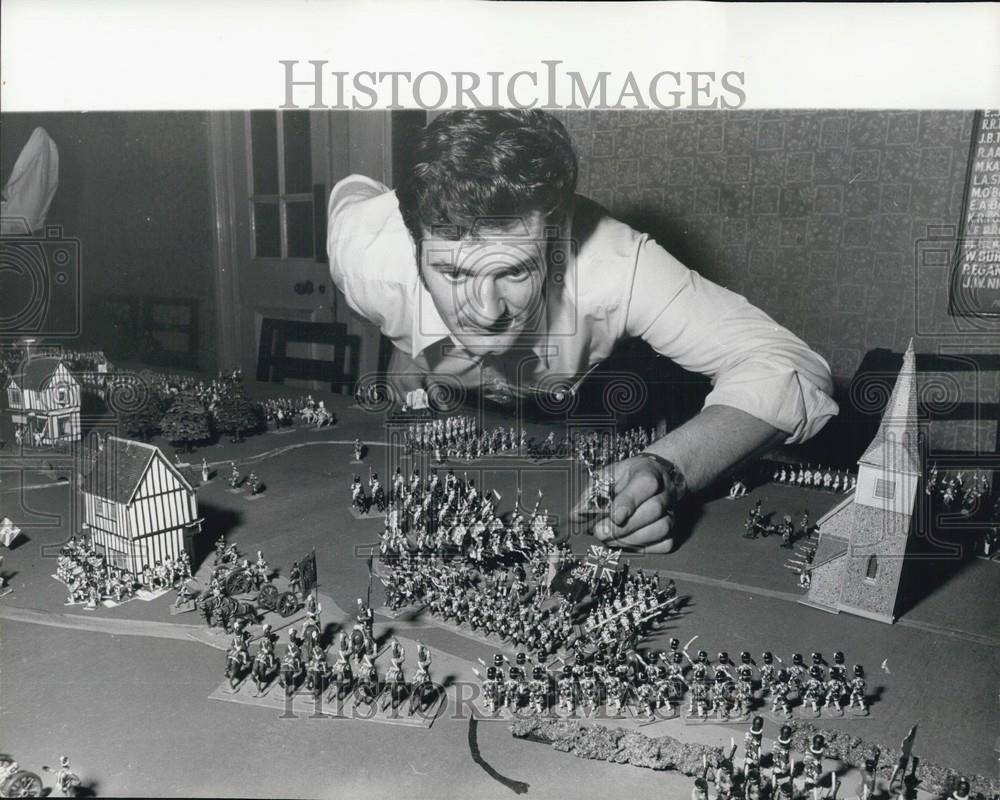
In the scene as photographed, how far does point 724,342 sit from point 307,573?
3.10 meters

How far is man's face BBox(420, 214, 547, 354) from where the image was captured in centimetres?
510

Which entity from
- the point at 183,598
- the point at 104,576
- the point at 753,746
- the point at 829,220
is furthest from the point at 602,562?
the point at 829,220

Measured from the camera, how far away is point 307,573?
4477 mm

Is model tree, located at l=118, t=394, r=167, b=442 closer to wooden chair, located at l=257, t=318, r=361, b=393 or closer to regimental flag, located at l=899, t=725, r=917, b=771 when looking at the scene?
wooden chair, located at l=257, t=318, r=361, b=393

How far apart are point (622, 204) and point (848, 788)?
14.2 ft

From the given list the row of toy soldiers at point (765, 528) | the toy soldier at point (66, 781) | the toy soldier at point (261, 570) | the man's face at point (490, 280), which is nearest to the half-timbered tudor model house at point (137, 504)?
the toy soldier at point (261, 570)

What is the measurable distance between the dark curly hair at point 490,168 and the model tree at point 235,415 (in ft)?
9.44

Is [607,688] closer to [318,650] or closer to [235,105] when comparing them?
[318,650]

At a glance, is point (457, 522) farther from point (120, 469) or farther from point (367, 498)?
point (120, 469)

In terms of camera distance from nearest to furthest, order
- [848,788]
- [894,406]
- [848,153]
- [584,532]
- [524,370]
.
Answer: [848,788] → [894,406] → [584,532] → [848,153] → [524,370]

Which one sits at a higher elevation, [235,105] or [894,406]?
[235,105]

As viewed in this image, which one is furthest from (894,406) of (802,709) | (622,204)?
(622,204)

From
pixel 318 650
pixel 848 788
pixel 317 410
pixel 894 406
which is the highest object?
pixel 894 406

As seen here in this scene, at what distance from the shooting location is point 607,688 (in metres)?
3.72
